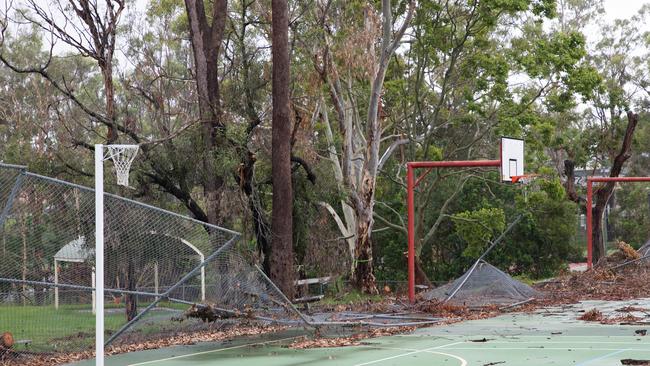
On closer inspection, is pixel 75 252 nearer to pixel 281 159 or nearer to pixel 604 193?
pixel 281 159

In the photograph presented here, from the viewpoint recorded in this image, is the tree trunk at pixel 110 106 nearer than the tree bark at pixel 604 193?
Yes

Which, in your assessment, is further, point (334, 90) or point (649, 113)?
point (649, 113)

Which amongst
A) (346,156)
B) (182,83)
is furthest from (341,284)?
(182,83)

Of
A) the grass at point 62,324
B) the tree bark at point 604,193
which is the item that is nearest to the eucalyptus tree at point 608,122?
the tree bark at point 604,193

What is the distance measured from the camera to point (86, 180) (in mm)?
25609

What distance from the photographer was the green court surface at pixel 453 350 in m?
15.2

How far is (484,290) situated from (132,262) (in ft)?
34.0

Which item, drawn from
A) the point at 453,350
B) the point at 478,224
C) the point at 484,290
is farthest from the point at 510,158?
the point at 478,224

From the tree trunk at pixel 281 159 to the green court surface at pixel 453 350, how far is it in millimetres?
4846

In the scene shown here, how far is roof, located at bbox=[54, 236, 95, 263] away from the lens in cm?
1831

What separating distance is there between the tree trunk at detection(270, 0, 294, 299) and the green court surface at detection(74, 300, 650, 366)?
485 cm

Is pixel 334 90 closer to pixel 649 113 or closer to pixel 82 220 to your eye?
pixel 82 220

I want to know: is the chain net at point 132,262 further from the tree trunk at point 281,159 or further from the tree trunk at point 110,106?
the tree trunk at point 110,106

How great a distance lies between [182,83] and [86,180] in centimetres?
1417
